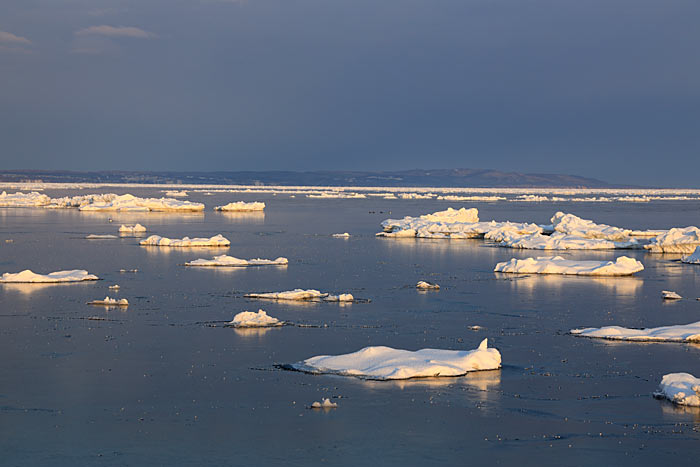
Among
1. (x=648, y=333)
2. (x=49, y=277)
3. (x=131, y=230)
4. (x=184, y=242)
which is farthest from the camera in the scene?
(x=131, y=230)

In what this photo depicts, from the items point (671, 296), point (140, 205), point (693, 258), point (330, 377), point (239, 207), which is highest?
point (140, 205)

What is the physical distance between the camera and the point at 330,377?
13.1m

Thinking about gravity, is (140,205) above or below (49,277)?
above

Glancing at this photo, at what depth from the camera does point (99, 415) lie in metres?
11.3

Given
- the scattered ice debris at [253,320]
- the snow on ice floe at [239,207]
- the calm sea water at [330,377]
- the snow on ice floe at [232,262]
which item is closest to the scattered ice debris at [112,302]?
the calm sea water at [330,377]

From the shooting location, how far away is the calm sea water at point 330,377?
10.1 meters

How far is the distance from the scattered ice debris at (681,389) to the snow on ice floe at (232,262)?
15990 millimetres

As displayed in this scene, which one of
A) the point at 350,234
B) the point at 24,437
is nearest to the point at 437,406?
the point at 24,437

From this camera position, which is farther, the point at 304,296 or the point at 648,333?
the point at 304,296

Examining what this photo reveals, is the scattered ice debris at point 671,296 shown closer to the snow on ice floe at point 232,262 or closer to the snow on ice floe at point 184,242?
the snow on ice floe at point 232,262

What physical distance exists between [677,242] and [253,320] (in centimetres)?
1967

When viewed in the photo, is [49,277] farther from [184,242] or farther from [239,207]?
[239,207]

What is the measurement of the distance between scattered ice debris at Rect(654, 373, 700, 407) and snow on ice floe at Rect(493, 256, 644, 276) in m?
13.1

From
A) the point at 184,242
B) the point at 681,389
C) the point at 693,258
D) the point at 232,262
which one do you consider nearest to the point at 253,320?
the point at 681,389
